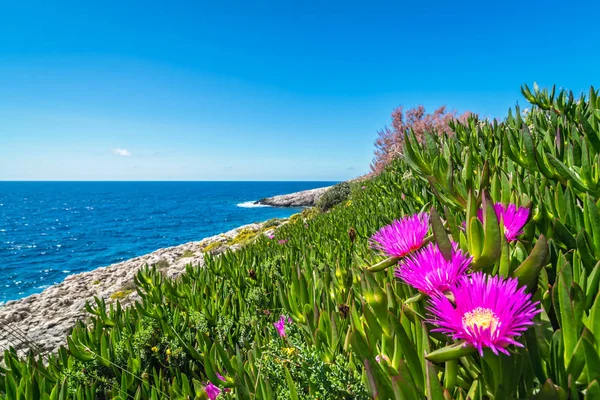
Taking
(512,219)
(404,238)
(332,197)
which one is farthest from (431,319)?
(332,197)

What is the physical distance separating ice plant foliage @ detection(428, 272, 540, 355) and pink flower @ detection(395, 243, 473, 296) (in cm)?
5

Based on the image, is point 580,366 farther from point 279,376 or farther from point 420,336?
point 279,376

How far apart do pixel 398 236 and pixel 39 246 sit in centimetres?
3352

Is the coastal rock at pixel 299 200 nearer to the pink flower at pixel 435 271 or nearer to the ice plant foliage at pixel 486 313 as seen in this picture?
the pink flower at pixel 435 271

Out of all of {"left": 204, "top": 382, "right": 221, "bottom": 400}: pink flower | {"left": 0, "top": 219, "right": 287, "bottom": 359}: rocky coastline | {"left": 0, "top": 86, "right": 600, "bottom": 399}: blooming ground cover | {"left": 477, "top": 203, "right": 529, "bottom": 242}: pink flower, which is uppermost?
{"left": 477, "top": 203, "right": 529, "bottom": 242}: pink flower

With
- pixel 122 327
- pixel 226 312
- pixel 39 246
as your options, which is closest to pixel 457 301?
pixel 226 312

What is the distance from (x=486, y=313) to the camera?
524 mm

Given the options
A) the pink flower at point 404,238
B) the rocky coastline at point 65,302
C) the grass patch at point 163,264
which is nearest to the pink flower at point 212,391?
the pink flower at point 404,238

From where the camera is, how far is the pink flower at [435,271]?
622mm

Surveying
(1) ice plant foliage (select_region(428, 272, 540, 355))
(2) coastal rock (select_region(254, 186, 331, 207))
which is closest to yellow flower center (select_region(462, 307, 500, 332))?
(1) ice plant foliage (select_region(428, 272, 540, 355))

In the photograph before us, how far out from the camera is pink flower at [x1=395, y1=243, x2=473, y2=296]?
24.5 inches

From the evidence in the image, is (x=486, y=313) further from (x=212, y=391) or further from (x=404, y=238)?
(x=212, y=391)

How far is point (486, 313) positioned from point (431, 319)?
0.45ft

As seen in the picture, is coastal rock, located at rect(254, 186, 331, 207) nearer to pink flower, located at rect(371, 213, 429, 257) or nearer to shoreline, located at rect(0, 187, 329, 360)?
shoreline, located at rect(0, 187, 329, 360)
